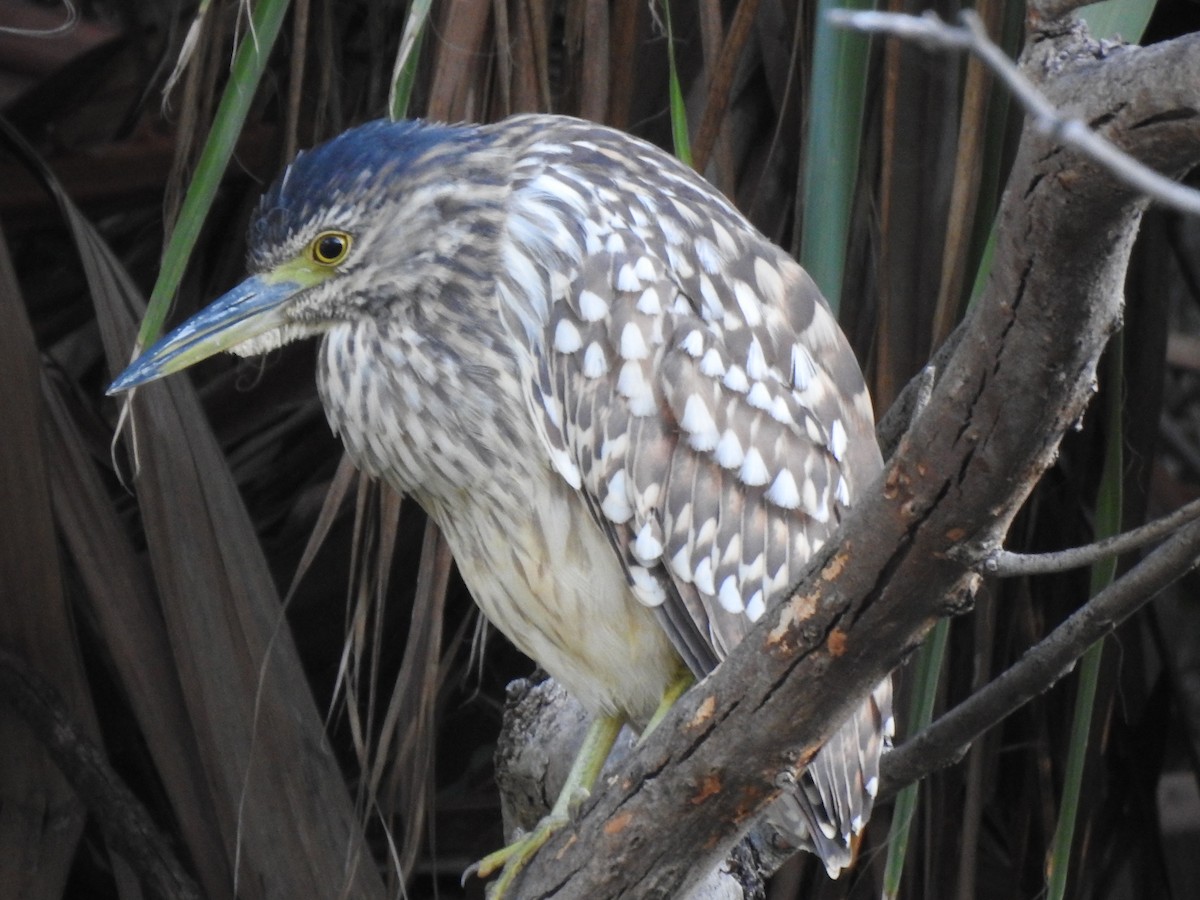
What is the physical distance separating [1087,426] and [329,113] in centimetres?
130

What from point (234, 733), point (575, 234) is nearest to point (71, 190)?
point (234, 733)

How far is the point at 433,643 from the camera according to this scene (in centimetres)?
193

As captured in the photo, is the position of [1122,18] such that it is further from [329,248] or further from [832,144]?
[329,248]

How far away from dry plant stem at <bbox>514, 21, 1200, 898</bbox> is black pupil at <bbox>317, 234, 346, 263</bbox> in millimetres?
709

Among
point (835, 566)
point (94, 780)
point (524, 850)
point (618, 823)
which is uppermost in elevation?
point (835, 566)

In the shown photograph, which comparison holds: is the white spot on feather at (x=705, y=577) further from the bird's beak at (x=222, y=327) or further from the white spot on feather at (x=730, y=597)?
the bird's beak at (x=222, y=327)

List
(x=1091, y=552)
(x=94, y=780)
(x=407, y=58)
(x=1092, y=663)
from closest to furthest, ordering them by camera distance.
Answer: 1. (x=1091, y=552)
2. (x=407, y=58)
3. (x=1092, y=663)
4. (x=94, y=780)

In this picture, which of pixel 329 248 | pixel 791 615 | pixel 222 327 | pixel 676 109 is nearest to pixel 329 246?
pixel 329 248

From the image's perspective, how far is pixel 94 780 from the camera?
2.23m

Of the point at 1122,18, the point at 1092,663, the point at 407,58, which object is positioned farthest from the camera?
the point at 1092,663

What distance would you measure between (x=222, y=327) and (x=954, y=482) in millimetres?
1018

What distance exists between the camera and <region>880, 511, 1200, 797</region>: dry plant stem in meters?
1.02

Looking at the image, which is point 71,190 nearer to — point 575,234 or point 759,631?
point 575,234

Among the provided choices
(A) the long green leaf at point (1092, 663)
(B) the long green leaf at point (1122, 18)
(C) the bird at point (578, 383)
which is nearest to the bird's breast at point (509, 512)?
(C) the bird at point (578, 383)
